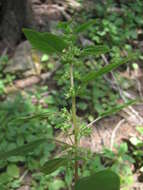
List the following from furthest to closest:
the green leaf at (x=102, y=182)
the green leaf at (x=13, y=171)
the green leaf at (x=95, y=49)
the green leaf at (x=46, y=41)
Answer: the green leaf at (x=13, y=171), the green leaf at (x=95, y=49), the green leaf at (x=46, y=41), the green leaf at (x=102, y=182)

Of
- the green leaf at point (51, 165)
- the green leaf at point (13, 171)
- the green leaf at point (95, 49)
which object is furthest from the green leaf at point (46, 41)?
the green leaf at point (13, 171)

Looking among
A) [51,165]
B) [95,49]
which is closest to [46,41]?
[95,49]

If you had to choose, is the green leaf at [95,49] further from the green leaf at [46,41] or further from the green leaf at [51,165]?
the green leaf at [51,165]

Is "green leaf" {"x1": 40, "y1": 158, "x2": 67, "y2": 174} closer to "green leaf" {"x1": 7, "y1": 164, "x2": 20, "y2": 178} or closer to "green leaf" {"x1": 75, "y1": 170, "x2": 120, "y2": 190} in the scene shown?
"green leaf" {"x1": 75, "y1": 170, "x2": 120, "y2": 190}

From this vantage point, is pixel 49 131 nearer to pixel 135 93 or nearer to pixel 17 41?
pixel 135 93

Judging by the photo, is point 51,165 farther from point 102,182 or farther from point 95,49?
point 95,49

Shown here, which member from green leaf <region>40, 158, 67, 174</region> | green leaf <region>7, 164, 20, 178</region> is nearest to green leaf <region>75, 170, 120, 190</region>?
green leaf <region>40, 158, 67, 174</region>
